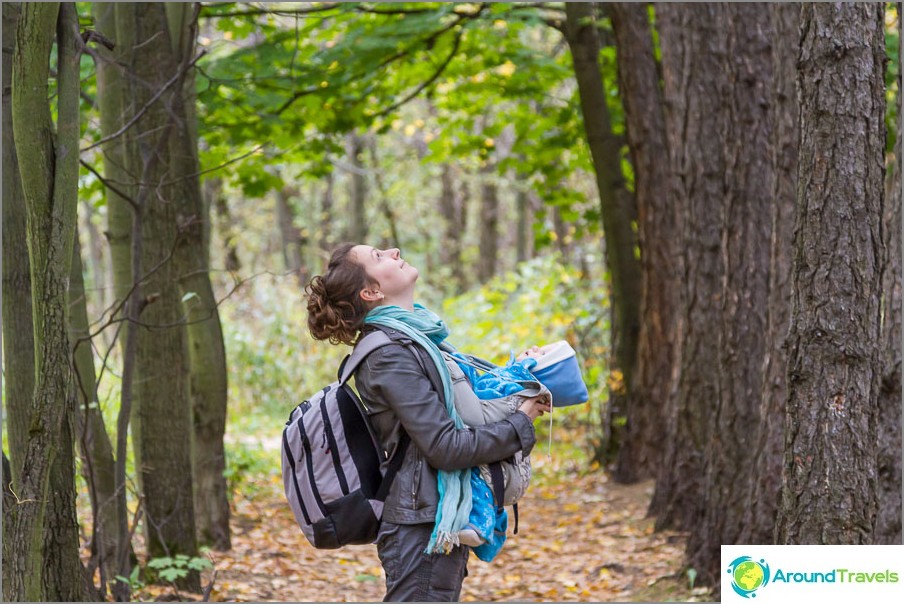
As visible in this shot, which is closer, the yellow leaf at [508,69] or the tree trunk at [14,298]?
the tree trunk at [14,298]

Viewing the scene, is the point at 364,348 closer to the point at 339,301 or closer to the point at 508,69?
the point at 339,301

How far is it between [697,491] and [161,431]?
14.0ft

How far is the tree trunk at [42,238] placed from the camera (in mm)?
3666

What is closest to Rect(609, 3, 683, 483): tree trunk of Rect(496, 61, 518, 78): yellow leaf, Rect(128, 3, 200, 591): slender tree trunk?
Rect(496, 61, 518, 78): yellow leaf

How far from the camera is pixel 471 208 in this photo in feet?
113

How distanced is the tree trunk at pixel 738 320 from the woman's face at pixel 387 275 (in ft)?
12.2

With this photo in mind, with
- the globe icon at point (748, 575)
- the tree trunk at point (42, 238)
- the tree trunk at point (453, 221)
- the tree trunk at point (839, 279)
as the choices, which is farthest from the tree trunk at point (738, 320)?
the tree trunk at point (453, 221)

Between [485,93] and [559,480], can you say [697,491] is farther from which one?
[485,93]

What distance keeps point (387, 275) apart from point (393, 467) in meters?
0.60

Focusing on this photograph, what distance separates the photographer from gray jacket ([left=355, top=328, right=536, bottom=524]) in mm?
2809

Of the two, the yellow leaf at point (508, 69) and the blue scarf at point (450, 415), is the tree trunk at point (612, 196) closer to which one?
the yellow leaf at point (508, 69)

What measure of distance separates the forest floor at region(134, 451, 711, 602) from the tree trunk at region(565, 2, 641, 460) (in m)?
1.43

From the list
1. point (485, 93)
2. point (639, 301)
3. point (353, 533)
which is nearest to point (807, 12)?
point (353, 533)

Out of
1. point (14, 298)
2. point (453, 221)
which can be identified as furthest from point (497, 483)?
point (453, 221)
